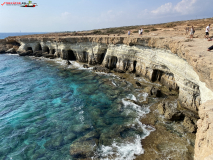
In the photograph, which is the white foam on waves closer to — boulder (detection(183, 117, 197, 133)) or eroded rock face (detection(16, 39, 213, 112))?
boulder (detection(183, 117, 197, 133))

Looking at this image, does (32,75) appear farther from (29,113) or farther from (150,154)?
(150,154)

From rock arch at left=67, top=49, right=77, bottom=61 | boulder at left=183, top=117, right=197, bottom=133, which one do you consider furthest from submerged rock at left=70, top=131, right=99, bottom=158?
rock arch at left=67, top=49, right=77, bottom=61

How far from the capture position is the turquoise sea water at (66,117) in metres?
8.88

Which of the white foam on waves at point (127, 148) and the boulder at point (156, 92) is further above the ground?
the boulder at point (156, 92)

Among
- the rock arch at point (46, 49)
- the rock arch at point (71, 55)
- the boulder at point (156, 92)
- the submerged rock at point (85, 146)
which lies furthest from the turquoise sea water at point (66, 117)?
the rock arch at point (46, 49)

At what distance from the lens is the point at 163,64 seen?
50.2 feet

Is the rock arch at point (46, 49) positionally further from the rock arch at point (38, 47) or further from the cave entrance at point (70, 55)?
the cave entrance at point (70, 55)

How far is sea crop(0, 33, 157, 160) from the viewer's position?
877 centimetres

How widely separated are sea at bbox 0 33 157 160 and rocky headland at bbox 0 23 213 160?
123 inches

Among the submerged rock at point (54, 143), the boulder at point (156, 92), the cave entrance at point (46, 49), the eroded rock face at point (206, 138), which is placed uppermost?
the cave entrance at point (46, 49)

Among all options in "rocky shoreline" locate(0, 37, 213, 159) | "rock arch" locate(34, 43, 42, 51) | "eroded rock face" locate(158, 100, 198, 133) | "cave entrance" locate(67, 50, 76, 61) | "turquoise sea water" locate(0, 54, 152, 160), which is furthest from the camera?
"rock arch" locate(34, 43, 42, 51)

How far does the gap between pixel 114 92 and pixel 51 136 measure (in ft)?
28.7

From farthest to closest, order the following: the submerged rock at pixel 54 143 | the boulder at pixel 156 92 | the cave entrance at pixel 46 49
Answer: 1. the cave entrance at pixel 46 49
2. the boulder at pixel 156 92
3. the submerged rock at pixel 54 143

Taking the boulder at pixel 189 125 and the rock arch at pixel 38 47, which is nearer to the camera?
the boulder at pixel 189 125
